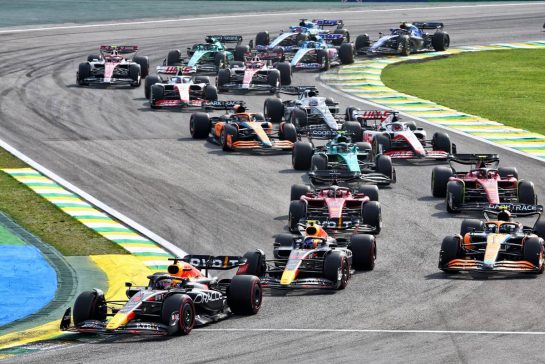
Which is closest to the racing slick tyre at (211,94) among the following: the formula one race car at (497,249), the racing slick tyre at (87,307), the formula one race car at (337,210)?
the formula one race car at (337,210)

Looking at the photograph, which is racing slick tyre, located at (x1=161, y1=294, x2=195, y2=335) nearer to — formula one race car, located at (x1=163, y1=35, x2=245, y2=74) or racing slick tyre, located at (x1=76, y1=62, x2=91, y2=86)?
racing slick tyre, located at (x1=76, y1=62, x2=91, y2=86)

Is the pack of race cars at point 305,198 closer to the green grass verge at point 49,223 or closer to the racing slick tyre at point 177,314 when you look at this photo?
the racing slick tyre at point 177,314

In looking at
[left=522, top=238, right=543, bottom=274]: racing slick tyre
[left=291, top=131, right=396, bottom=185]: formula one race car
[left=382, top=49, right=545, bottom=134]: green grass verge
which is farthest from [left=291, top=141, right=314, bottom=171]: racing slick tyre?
[left=522, top=238, right=543, bottom=274]: racing slick tyre

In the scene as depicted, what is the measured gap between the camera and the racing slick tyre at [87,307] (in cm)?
2622

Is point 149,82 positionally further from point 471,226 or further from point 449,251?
point 449,251

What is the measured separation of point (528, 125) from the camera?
5431 cm

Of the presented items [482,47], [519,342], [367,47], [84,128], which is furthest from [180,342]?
[482,47]

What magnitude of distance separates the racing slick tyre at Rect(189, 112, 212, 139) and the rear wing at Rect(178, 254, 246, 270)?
21.8 meters

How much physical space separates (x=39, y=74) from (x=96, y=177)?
23.4 metres

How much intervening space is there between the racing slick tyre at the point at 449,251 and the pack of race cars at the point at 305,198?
2cm

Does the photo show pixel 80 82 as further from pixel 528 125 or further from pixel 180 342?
pixel 180 342

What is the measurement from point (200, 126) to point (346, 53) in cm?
2186

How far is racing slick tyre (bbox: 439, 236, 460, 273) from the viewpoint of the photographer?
31438 millimetres

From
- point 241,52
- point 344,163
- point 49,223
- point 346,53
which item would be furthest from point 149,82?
point 49,223
